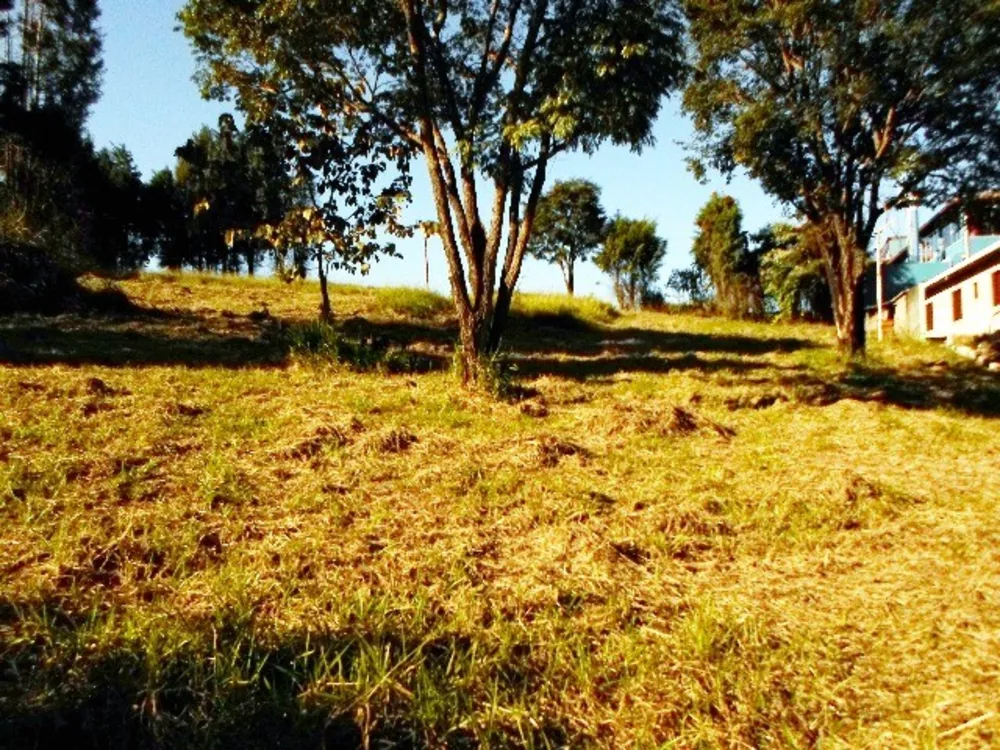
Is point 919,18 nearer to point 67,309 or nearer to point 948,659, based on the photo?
point 948,659

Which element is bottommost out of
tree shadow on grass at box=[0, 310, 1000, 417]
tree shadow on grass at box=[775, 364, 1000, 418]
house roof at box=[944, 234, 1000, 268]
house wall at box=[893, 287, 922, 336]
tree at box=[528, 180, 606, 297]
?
tree shadow on grass at box=[775, 364, 1000, 418]

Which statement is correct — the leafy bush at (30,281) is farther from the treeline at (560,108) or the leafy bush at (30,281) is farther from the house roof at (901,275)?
the house roof at (901,275)

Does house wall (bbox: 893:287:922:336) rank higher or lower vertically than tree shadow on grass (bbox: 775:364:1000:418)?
higher

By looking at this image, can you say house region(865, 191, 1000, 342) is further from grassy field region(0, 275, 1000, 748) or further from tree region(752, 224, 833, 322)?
grassy field region(0, 275, 1000, 748)

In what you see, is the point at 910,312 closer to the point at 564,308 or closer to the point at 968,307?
the point at 968,307

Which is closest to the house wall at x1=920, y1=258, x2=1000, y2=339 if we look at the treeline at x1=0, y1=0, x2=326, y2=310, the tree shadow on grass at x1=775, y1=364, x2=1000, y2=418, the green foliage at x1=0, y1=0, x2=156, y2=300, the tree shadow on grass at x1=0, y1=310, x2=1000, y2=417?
the tree shadow on grass at x1=775, y1=364, x2=1000, y2=418

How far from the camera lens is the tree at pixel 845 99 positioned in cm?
1158

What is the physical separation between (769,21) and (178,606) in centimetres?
1404

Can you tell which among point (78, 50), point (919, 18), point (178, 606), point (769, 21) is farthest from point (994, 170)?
point (78, 50)

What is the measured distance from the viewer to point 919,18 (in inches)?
446

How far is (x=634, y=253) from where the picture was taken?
130ft

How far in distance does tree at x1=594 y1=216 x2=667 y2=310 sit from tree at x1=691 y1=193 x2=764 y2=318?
4.82m

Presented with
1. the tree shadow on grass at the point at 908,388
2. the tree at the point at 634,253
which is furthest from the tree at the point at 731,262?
the tree shadow on grass at the point at 908,388

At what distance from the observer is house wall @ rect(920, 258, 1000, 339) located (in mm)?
21719
